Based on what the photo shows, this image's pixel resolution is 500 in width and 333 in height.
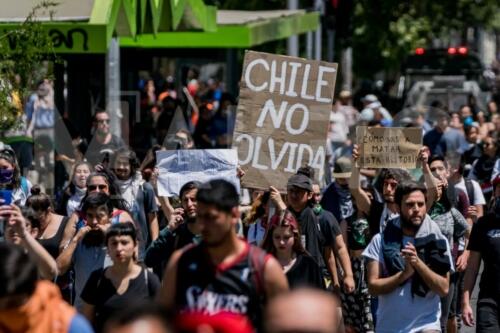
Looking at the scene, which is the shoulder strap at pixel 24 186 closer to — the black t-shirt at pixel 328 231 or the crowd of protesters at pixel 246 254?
the crowd of protesters at pixel 246 254

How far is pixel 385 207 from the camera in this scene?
11.6m

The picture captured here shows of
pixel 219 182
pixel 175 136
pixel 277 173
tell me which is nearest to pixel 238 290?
pixel 219 182

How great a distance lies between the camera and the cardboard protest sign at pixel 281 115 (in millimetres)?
11695

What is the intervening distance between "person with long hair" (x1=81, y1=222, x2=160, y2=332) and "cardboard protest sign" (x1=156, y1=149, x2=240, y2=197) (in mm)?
2715

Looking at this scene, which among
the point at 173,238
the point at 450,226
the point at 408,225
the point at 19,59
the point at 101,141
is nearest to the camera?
the point at 408,225

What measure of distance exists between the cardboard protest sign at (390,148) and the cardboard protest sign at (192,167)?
119 centimetres

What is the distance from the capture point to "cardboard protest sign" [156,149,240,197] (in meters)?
11.4

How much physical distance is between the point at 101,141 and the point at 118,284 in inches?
328

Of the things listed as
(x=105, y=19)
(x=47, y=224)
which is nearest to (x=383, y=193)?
(x=47, y=224)

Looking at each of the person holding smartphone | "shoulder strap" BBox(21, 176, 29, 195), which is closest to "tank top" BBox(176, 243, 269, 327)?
the person holding smartphone

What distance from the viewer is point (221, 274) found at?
680cm

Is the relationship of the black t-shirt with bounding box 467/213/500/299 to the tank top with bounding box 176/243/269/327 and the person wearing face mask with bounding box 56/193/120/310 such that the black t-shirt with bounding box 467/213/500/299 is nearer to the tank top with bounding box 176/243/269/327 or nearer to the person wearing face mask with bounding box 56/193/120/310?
the person wearing face mask with bounding box 56/193/120/310

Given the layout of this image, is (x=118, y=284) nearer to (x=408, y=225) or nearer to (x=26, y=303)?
(x=408, y=225)

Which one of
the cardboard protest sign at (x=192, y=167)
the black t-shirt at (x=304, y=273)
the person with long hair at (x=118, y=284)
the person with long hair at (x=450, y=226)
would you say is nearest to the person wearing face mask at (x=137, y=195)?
the cardboard protest sign at (x=192, y=167)
